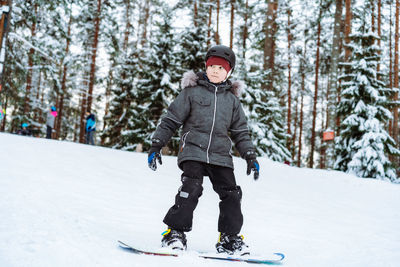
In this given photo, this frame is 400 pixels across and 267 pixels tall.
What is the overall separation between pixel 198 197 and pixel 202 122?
2.08ft

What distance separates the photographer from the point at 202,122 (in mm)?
2826

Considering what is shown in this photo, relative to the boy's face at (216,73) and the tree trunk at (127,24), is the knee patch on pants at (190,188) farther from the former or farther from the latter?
the tree trunk at (127,24)

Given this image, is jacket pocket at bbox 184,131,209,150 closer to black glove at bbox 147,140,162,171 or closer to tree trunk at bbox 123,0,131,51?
black glove at bbox 147,140,162,171

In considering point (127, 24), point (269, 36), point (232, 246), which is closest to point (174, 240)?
point (232, 246)

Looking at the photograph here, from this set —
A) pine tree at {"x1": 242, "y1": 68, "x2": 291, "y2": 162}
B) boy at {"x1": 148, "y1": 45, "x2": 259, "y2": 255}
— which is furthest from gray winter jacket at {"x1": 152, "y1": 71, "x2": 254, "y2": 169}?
pine tree at {"x1": 242, "y1": 68, "x2": 291, "y2": 162}

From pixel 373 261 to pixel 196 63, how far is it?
1245cm

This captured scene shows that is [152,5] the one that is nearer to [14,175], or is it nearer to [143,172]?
[143,172]

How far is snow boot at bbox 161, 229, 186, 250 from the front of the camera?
2.48 metres

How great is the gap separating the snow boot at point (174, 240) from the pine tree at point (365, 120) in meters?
9.15

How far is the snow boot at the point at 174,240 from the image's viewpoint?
2482 mm

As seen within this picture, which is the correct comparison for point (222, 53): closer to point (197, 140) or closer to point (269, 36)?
point (197, 140)

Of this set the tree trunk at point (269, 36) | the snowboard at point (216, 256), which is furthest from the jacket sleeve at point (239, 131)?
the tree trunk at point (269, 36)

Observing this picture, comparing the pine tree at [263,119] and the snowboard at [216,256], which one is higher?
the pine tree at [263,119]

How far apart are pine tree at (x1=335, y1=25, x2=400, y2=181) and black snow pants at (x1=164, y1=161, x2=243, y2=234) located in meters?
8.74
